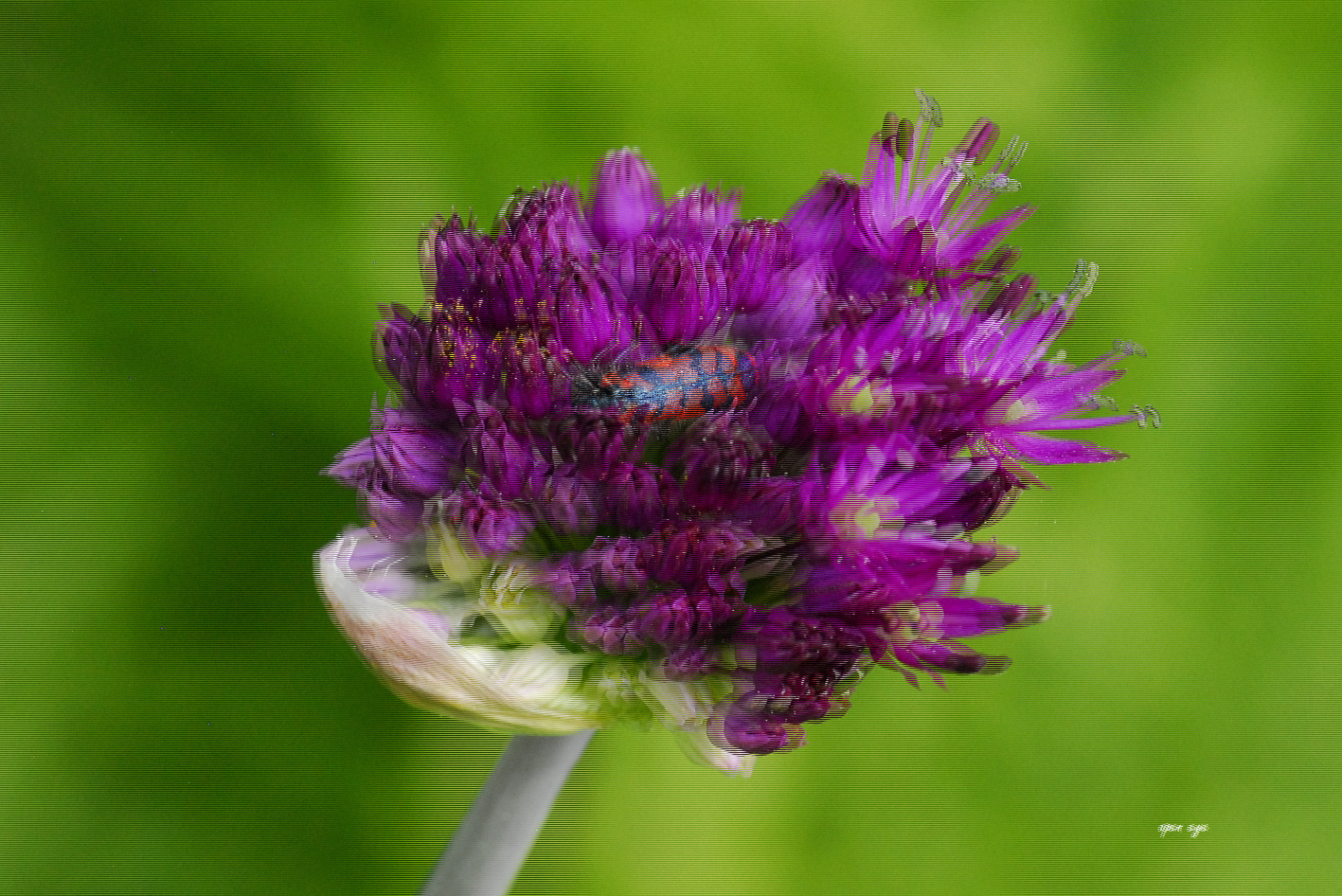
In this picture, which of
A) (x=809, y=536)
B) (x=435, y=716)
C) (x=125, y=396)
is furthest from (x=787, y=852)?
(x=125, y=396)

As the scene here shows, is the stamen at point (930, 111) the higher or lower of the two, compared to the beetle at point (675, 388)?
higher

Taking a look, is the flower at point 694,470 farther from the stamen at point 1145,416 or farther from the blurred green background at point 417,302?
the blurred green background at point 417,302


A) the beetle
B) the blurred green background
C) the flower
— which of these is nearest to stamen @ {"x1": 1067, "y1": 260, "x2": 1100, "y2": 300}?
the flower

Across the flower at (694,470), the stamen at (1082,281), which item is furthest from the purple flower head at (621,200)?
the stamen at (1082,281)

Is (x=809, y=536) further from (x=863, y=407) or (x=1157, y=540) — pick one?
(x=1157, y=540)

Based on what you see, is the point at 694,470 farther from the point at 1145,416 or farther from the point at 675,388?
the point at 1145,416

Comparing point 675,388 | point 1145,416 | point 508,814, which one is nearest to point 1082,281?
point 1145,416
